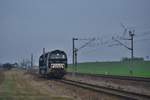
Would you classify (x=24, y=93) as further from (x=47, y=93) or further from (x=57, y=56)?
(x=57, y=56)

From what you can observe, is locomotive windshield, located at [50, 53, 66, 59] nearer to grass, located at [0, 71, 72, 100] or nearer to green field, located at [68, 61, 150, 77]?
green field, located at [68, 61, 150, 77]

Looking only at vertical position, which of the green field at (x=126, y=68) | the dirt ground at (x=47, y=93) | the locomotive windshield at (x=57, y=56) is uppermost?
the locomotive windshield at (x=57, y=56)

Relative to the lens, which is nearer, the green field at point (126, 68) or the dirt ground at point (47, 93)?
the dirt ground at point (47, 93)

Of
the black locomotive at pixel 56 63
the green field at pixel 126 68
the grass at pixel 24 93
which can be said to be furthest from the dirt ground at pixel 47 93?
the green field at pixel 126 68

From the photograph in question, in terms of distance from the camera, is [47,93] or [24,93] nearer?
[24,93]

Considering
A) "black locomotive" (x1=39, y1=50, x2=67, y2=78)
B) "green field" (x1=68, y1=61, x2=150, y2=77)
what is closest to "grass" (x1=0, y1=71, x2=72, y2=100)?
"black locomotive" (x1=39, y1=50, x2=67, y2=78)

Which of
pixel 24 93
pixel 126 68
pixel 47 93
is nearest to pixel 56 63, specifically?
pixel 47 93

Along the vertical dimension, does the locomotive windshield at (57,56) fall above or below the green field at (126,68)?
above

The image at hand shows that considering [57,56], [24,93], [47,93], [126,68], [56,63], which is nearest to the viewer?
[24,93]

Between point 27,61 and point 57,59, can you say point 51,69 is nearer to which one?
point 57,59

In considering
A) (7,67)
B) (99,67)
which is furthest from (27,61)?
(99,67)

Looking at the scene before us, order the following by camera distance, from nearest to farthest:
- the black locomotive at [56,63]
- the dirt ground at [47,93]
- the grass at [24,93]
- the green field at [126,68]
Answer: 1. the grass at [24,93]
2. the dirt ground at [47,93]
3. the black locomotive at [56,63]
4. the green field at [126,68]

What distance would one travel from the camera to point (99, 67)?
8800 cm

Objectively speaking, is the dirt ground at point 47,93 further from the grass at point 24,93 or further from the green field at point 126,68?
the green field at point 126,68
